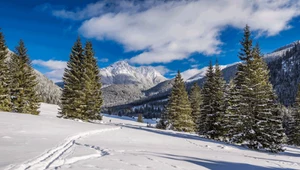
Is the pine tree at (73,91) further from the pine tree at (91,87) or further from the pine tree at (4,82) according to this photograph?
the pine tree at (4,82)

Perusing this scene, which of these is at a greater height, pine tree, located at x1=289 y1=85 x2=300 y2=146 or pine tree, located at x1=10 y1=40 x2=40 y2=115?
pine tree, located at x1=10 y1=40 x2=40 y2=115

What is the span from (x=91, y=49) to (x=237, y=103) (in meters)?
22.4

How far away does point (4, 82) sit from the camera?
3044cm

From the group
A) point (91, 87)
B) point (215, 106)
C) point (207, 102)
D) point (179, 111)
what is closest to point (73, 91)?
point (91, 87)

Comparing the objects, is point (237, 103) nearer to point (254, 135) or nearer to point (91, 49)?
point (254, 135)

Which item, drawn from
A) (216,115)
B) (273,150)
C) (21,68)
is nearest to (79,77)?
(21,68)

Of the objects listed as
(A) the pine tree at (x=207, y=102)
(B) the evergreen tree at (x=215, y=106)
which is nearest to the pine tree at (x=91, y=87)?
(A) the pine tree at (x=207, y=102)

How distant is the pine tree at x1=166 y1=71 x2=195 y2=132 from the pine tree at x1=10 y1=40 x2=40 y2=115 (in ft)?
67.3

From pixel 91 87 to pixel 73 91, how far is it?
2.66m

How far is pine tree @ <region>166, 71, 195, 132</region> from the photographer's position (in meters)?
39.4

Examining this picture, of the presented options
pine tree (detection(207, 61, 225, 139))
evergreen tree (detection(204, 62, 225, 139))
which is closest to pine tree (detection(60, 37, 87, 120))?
evergreen tree (detection(204, 62, 225, 139))

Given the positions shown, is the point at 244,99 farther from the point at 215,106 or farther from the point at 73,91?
the point at 73,91

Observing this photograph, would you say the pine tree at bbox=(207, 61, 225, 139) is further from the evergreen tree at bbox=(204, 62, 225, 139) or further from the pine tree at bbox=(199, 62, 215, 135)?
the pine tree at bbox=(199, 62, 215, 135)

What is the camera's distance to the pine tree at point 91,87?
107 ft
